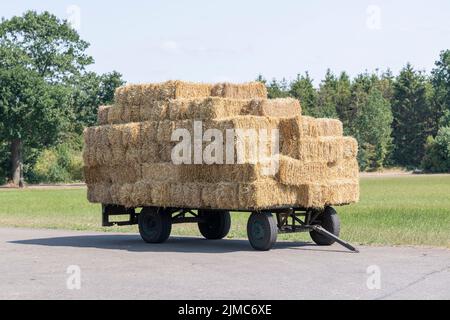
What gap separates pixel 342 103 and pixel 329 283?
106365mm

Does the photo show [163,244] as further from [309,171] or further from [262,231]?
[309,171]

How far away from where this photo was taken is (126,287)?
38.8 feet

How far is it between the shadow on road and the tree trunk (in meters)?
50.9

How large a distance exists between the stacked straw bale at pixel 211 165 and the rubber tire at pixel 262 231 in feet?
1.18

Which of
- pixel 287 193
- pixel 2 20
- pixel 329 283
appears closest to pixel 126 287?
pixel 329 283

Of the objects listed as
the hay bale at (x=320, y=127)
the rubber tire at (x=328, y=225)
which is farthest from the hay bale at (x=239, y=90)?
the rubber tire at (x=328, y=225)

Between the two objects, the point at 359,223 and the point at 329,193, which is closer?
the point at 329,193

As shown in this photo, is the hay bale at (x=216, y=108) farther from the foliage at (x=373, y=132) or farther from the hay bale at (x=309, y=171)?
the foliage at (x=373, y=132)

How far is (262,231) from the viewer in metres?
16.7

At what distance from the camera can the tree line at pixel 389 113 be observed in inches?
4210

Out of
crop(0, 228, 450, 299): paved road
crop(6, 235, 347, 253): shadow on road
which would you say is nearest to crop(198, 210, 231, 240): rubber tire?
crop(6, 235, 347, 253): shadow on road

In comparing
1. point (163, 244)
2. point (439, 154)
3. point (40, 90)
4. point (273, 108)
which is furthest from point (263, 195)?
point (439, 154)

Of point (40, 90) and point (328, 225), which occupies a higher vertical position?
point (40, 90)

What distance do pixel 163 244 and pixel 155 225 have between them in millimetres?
474
